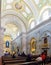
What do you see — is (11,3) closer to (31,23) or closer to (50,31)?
(31,23)

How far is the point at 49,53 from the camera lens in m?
17.5

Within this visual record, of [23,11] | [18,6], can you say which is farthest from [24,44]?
[18,6]

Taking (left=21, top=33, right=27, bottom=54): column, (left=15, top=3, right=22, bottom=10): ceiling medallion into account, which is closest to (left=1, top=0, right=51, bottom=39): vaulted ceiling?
(left=15, top=3, right=22, bottom=10): ceiling medallion

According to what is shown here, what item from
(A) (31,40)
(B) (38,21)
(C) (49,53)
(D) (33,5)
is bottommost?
A: (C) (49,53)

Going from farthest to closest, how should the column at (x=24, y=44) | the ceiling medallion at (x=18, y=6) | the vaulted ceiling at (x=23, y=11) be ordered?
the column at (x=24, y=44), the ceiling medallion at (x=18, y=6), the vaulted ceiling at (x=23, y=11)

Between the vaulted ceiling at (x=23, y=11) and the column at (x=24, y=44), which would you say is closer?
the vaulted ceiling at (x=23, y=11)

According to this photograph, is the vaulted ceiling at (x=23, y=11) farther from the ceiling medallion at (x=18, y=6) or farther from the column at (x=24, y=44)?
the column at (x=24, y=44)

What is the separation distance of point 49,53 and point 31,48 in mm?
5064

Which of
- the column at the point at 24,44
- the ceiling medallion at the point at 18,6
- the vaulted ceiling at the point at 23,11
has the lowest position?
the column at the point at 24,44

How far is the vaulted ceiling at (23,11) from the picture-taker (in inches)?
786

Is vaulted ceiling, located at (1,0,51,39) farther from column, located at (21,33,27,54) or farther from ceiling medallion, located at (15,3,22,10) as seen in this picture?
column, located at (21,33,27,54)

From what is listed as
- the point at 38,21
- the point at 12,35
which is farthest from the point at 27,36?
the point at 12,35

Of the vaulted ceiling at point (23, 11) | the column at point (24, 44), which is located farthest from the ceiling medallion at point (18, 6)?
the column at point (24, 44)

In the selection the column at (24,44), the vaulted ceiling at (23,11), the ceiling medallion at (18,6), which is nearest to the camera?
the vaulted ceiling at (23,11)
